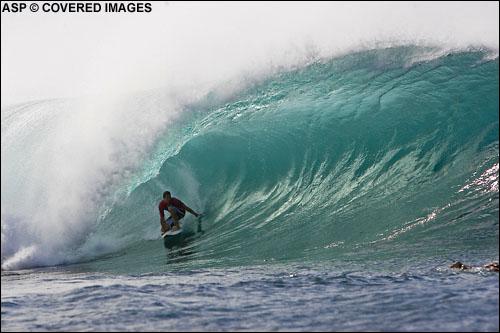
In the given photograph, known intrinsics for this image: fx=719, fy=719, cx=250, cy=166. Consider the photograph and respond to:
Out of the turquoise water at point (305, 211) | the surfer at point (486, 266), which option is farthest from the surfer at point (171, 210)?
the surfer at point (486, 266)

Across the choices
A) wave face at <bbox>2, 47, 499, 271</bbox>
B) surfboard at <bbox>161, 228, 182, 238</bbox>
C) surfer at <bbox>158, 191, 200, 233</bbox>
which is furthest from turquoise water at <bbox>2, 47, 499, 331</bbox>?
surfer at <bbox>158, 191, 200, 233</bbox>

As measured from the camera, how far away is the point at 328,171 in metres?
13.6

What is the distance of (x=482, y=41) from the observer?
1544 cm

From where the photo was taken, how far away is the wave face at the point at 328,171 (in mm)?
11438

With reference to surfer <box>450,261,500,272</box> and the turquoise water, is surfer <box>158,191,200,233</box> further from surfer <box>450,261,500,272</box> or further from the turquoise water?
surfer <box>450,261,500,272</box>

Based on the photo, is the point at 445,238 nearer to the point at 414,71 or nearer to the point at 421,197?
the point at 421,197

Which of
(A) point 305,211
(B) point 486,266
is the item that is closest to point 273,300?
(B) point 486,266

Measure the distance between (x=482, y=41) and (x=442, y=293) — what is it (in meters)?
9.08

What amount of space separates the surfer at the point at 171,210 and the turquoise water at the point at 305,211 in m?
0.30

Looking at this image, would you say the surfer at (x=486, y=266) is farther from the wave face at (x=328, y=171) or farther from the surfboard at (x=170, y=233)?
the surfboard at (x=170, y=233)

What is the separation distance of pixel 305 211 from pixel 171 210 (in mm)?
2443

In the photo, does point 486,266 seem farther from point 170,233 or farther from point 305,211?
point 170,233

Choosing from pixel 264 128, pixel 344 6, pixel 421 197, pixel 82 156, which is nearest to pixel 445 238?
pixel 421 197

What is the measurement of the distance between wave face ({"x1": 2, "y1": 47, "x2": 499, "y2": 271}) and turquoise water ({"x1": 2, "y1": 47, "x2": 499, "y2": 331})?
0.03 m
